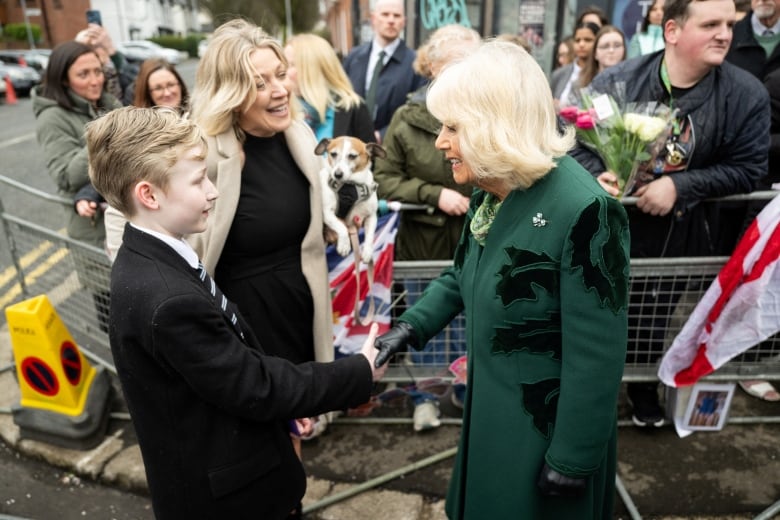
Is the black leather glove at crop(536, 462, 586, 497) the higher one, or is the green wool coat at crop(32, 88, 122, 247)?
the green wool coat at crop(32, 88, 122, 247)

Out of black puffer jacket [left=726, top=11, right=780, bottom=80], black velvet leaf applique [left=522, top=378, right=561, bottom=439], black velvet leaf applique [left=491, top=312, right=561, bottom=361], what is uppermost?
black puffer jacket [left=726, top=11, right=780, bottom=80]

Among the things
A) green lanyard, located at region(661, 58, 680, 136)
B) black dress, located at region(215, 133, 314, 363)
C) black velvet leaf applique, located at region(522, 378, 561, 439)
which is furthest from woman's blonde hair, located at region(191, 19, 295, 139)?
green lanyard, located at region(661, 58, 680, 136)

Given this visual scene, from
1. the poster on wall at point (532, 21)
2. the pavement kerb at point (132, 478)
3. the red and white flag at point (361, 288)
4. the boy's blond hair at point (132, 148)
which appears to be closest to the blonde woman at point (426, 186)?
the red and white flag at point (361, 288)

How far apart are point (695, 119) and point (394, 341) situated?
73.2 inches

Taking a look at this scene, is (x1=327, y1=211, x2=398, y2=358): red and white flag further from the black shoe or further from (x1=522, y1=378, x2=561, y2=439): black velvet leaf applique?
the black shoe

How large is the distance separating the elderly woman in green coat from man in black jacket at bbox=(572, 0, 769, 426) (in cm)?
124

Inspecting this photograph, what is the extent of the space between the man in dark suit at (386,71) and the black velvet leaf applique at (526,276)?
3341 millimetres

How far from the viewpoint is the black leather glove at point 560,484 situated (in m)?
1.71

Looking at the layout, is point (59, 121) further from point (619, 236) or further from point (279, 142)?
point (619, 236)

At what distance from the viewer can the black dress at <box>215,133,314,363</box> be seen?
2.39 meters

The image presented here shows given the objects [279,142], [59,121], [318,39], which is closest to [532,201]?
[279,142]

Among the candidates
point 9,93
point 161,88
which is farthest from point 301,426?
point 9,93

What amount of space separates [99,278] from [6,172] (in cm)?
829

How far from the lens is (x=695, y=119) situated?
110 inches
